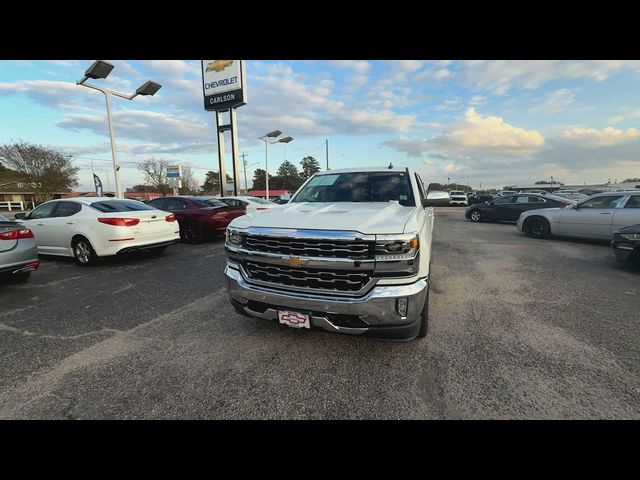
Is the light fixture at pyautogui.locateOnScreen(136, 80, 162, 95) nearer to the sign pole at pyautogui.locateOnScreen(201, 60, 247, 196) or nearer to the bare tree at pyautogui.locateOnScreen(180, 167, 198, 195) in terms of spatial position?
the sign pole at pyautogui.locateOnScreen(201, 60, 247, 196)

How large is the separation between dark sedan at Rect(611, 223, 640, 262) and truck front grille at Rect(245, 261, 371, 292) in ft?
20.4

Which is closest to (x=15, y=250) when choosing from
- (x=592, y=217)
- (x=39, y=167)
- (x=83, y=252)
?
(x=83, y=252)

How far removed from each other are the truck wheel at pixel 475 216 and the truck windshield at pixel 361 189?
13437 mm

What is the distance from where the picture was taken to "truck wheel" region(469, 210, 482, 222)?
15762 millimetres

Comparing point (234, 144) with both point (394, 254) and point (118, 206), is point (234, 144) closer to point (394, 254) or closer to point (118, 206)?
point (118, 206)

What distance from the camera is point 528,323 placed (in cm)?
354

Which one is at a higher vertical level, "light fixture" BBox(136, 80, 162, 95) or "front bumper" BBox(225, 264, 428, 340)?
"light fixture" BBox(136, 80, 162, 95)

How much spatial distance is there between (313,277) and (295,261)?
0.68 ft

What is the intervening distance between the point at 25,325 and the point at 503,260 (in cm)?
835

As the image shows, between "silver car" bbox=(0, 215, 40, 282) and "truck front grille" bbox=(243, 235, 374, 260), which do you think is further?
"silver car" bbox=(0, 215, 40, 282)

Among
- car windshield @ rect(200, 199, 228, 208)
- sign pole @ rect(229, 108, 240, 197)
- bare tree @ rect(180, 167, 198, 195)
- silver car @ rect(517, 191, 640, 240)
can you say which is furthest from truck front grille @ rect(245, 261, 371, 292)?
bare tree @ rect(180, 167, 198, 195)

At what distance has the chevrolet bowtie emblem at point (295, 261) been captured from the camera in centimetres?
258
